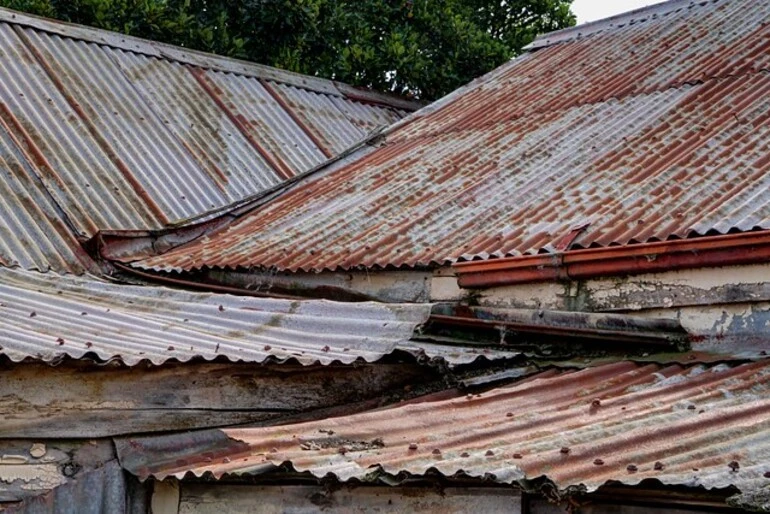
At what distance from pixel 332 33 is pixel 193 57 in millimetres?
4773

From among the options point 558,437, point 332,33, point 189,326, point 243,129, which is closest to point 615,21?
point 243,129

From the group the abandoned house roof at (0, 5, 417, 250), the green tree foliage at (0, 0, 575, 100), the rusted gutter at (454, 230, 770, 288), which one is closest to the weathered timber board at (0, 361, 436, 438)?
the rusted gutter at (454, 230, 770, 288)

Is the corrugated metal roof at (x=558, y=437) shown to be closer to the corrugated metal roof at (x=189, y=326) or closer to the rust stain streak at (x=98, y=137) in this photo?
the corrugated metal roof at (x=189, y=326)

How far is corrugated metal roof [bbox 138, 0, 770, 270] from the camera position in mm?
8125

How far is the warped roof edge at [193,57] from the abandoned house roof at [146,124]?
0.02 metres

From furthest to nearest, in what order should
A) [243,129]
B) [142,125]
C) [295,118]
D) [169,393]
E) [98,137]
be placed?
[295,118], [243,129], [142,125], [98,137], [169,393]

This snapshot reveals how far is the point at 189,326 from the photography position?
750cm

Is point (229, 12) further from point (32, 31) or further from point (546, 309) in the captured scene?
point (546, 309)

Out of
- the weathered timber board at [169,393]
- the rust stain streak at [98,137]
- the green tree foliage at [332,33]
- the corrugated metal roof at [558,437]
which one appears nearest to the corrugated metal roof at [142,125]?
the rust stain streak at [98,137]

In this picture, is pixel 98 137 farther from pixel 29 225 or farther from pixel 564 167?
pixel 564 167

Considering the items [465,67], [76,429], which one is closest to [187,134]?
[76,429]

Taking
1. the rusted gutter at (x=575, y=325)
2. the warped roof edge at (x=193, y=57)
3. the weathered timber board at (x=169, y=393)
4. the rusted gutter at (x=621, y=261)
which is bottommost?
the weathered timber board at (x=169, y=393)

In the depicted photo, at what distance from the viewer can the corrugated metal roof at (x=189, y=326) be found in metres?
6.60

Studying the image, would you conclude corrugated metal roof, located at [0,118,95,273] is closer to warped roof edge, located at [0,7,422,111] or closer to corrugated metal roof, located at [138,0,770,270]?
corrugated metal roof, located at [138,0,770,270]
